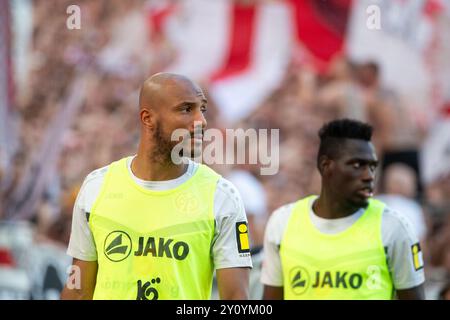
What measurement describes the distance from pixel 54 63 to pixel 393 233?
7371 mm

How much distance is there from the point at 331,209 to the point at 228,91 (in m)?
5.74

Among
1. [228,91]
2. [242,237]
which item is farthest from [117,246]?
[228,91]


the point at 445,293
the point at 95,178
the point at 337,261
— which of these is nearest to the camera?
the point at 95,178

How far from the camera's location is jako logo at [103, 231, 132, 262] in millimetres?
5668

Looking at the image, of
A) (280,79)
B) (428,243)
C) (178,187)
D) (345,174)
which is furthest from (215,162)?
(178,187)

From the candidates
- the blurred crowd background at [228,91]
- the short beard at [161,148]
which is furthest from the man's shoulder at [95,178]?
the blurred crowd background at [228,91]

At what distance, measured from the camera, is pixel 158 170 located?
18.8 ft

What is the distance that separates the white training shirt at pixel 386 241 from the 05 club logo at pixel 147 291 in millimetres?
1884

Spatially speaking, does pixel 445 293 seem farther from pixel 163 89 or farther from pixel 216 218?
pixel 163 89

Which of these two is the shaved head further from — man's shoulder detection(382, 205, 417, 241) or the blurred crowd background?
the blurred crowd background

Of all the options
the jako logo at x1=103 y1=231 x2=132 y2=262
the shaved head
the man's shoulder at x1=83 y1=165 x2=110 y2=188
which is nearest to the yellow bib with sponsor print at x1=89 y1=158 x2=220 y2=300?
the jako logo at x1=103 y1=231 x2=132 y2=262

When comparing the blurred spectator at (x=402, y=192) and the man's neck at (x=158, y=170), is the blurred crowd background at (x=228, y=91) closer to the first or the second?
the blurred spectator at (x=402, y=192)

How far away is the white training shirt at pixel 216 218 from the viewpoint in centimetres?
557

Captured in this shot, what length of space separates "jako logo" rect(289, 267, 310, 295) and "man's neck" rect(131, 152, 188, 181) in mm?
1717
